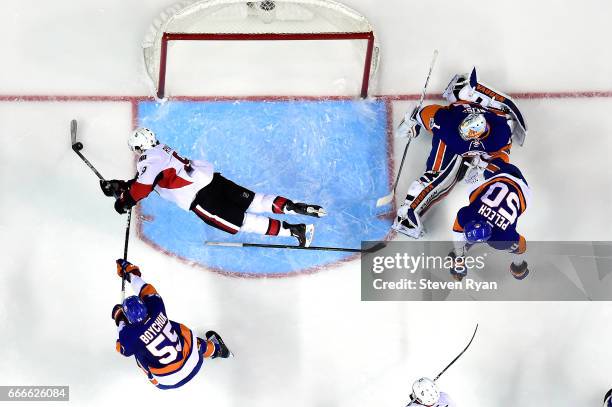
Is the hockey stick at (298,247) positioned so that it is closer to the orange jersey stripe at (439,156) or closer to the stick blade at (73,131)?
the orange jersey stripe at (439,156)

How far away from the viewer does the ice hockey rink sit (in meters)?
5.37

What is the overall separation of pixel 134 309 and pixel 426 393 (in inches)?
66.8

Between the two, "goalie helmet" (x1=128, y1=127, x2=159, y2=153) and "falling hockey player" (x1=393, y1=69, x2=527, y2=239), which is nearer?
"goalie helmet" (x1=128, y1=127, x2=159, y2=153)

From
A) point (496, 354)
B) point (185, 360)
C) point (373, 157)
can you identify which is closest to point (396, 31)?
point (373, 157)

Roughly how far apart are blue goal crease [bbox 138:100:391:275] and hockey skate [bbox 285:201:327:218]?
43 cm

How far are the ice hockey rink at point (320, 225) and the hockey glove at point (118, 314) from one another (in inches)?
17.9

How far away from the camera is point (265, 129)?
18.6 feet

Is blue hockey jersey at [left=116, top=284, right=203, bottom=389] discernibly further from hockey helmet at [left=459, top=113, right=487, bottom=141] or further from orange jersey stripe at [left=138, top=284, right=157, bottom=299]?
hockey helmet at [left=459, top=113, right=487, bottom=141]

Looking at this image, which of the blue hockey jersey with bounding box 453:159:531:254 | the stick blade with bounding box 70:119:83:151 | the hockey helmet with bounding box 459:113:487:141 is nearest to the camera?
the blue hockey jersey with bounding box 453:159:531:254

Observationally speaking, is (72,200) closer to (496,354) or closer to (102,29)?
(102,29)

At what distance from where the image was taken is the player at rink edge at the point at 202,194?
4.80m

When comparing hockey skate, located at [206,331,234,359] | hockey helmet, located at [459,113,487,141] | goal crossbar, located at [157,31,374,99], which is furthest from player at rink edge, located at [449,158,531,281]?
hockey skate, located at [206,331,234,359]

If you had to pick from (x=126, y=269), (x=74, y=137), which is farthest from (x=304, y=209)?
(x=74, y=137)

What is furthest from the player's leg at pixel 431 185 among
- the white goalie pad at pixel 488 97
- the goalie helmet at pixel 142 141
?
the goalie helmet at pixel 142 141
